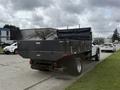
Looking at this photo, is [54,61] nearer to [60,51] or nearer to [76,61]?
[60,51]

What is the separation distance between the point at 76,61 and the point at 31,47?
2.26 m

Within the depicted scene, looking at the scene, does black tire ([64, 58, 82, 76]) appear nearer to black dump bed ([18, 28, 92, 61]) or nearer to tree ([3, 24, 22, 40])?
black dump bed ([18, 28, 92, 61])

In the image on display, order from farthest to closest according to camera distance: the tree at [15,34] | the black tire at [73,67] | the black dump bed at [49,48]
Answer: the tree at [15,34] → the black tire at [73,67] → the black dump bed at [49,48]

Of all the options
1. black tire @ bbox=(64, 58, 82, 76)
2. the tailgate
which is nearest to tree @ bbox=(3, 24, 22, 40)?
the tailgate

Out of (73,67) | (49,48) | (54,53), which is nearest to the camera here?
(54,53)

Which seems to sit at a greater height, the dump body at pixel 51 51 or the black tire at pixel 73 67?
the dump body at pixel 51 51

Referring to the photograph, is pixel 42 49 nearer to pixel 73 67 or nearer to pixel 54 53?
pixel 54 53

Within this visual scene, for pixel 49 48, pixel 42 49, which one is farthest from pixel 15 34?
pixel 49 48

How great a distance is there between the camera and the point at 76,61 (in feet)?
35.7

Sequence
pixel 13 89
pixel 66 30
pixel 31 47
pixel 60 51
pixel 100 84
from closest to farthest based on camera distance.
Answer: pixel 13 89 → pixel 100 84 → pixel 60 51 → pixel 31 47 → pixel 66 30

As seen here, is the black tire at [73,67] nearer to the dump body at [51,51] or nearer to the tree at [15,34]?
the dump body at [51,51]

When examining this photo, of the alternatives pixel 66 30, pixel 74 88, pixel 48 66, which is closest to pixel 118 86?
pixel 74 88

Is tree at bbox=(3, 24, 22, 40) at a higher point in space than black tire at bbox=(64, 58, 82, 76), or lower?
higher

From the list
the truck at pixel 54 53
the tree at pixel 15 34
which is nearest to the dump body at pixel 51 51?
the truck at pixel 54 53
